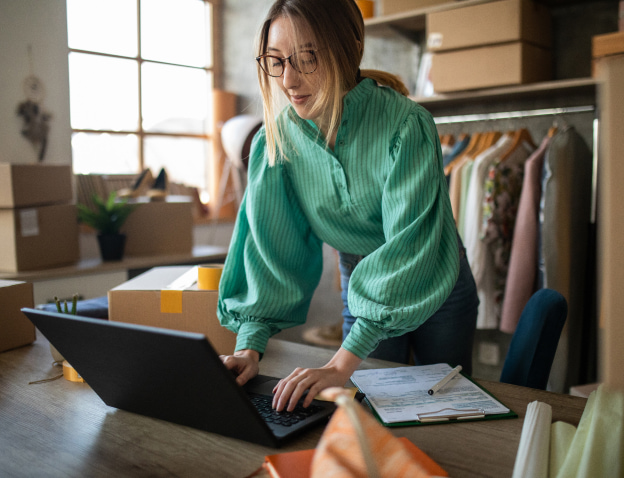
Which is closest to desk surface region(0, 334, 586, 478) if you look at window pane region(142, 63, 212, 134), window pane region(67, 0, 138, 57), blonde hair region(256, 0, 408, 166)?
blonde hair region(256, 0, 408, 166)

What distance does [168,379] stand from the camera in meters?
0.71

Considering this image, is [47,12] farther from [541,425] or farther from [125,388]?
[541,425]

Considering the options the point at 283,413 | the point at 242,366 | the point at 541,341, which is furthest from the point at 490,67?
the point at 283,413

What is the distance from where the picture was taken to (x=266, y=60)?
1.08m

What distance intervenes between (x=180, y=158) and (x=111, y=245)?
4.03ft

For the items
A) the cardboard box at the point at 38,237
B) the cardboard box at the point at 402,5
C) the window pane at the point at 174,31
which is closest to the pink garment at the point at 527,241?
the cardboard box at the point at 402,5

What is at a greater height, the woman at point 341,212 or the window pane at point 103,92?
the window pane at point 103,92

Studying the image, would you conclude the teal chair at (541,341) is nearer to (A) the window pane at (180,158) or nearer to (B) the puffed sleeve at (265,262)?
(B) the puffed sleeve at (265,262)

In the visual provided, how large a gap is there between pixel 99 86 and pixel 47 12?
494mm

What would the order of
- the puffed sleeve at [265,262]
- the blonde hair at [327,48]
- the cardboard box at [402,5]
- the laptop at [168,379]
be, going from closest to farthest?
the laptop at [168,379]
the blonde hair at [327,48]
the puffed sleeve at [265,262]
the cardboard box at [402,5]

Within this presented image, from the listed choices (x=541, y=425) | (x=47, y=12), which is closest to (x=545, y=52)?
(x=541, y=425)

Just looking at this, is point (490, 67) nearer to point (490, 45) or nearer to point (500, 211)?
point (490, 45)

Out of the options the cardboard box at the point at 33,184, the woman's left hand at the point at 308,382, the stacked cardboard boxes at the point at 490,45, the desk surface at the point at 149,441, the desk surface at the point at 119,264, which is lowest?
the desk surface at the point at 119,264

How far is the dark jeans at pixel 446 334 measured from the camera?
48.2 inches
